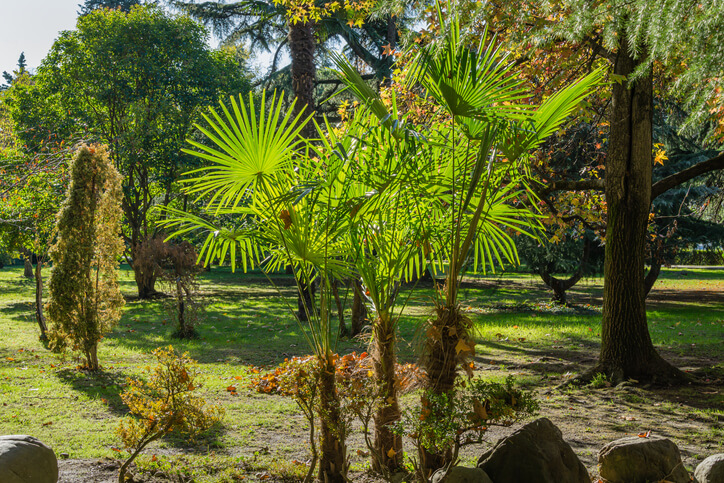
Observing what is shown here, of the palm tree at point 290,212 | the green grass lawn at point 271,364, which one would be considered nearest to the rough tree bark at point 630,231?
the green grass lawn at point 271,364

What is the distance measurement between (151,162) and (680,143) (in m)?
16.2

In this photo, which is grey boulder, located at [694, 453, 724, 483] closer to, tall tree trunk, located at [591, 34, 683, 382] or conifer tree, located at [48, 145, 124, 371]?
tall tree trunk, located at [591, 34, 683, 382]

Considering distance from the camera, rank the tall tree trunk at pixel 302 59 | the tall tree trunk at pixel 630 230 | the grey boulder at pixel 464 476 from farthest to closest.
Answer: the tall tree trunk at pixel 302 59, the tall tree trunk at pixel 630 230, the grey boulder at pixel 464 476

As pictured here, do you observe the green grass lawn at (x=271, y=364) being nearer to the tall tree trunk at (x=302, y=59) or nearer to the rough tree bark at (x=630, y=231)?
the rough tree bark at (x=630, y=231)

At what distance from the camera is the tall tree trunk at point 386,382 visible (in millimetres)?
3621

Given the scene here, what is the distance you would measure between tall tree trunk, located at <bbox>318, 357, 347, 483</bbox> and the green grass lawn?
15.2 inches

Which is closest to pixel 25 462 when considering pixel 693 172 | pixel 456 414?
pixel 456 414

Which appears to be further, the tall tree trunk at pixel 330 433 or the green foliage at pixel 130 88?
the green foliage at pixel 130 88

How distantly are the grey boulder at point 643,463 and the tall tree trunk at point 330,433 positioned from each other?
1790mm

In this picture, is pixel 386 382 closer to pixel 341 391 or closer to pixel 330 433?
pixel 341 391

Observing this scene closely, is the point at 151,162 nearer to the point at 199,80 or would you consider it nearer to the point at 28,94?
the point at 199,80

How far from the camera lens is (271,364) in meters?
8.22

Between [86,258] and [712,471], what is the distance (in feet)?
24.7

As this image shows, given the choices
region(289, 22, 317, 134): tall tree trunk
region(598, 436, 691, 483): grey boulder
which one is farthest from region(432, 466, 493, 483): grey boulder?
region(289, 22, 317, 134): tall tree trunk
